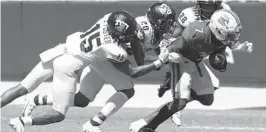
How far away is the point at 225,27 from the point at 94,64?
140cm

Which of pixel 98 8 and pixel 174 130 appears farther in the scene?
pixel 98 8

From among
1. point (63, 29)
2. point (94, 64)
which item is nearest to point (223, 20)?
point (94, 64)

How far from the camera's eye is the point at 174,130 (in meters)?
8.82

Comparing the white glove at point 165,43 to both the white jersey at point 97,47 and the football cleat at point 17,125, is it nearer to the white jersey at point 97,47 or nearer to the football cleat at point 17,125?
the white jersey at point 97,47

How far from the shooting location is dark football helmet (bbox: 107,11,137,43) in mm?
7570

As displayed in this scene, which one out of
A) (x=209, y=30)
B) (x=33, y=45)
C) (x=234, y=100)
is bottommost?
(x=234, y=100)

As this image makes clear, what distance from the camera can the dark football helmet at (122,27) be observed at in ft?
24.8

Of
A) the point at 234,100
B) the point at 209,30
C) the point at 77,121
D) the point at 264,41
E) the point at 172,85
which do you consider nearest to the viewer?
the point at 209,30

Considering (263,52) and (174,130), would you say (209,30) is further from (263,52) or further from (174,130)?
(263,52)

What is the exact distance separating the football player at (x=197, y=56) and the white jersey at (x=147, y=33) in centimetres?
27

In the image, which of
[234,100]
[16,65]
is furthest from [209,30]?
[16,65]

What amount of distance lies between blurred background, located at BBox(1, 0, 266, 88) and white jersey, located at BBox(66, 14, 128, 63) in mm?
4135

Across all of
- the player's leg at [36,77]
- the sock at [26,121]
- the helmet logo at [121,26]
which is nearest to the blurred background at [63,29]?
the player's leg at [36,77]

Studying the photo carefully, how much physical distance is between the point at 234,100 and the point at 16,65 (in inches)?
138
